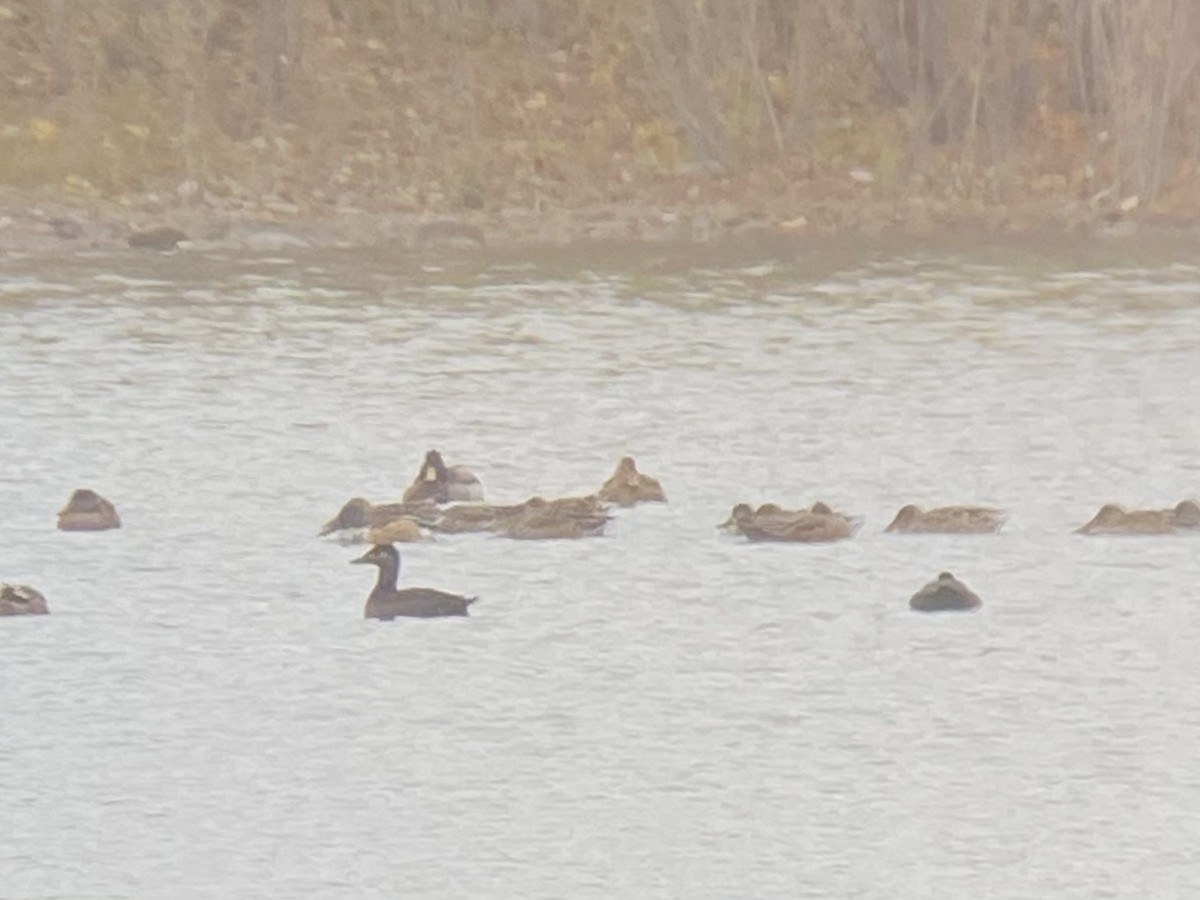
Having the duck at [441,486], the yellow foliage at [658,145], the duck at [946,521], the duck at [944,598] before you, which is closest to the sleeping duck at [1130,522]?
the duck at [946,521]

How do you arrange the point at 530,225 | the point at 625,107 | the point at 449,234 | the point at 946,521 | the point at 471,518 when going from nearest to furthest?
the point at 946,521 → the point at 471,518 → the point at 449,234 → the point at 530,225 → the point at 625,107

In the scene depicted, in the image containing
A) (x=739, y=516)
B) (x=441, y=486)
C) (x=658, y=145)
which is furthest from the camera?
(x=658, y=145)

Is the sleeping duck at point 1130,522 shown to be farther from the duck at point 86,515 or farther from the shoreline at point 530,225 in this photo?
the shoreline at point 530,225

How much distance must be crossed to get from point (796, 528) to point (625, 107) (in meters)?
12.4

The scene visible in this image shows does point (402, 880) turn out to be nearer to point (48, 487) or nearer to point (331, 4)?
point (48, 487)

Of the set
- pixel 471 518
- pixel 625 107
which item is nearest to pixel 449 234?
pixel 625 107

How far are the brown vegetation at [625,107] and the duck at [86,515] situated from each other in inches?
392

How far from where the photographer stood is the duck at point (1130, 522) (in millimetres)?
11141

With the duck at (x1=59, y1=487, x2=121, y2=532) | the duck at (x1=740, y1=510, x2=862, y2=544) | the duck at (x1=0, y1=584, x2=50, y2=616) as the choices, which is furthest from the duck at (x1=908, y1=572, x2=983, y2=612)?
the duck at (x1=59, y1=487, x2=121, y2=532)

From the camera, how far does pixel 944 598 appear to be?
1016 cm

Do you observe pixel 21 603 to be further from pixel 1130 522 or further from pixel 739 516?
pixel 1130 522

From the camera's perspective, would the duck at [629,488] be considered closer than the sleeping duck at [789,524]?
No

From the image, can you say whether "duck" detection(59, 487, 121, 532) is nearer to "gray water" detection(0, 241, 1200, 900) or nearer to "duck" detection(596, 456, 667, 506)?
"gray water" detection(0, 241, 1200, 900)

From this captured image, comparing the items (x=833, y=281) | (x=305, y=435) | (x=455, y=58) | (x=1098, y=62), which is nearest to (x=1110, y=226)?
(x=1098, y=62)
